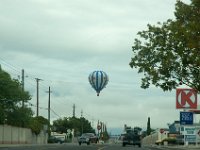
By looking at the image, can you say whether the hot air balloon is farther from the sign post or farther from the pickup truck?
the pickup truck

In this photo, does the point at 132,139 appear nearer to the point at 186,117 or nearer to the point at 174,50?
the point at 186,117

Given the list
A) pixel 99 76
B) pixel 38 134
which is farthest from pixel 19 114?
pixel 99 76

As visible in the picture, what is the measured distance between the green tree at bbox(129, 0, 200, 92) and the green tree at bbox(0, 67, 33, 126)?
4753cm

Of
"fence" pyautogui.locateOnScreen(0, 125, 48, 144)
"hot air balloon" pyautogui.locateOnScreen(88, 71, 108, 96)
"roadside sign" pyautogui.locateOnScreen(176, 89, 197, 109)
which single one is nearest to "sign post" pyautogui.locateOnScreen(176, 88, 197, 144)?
"roadside sign" pyautogui.locateOnScreen(176, 89, 197, 109)

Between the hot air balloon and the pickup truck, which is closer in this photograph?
the hot air balloon

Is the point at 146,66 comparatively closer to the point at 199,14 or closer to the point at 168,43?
the point at 168,43

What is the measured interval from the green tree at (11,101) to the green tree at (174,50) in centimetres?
4753

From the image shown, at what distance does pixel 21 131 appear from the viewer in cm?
Result: 8894

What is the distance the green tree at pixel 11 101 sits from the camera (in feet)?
269

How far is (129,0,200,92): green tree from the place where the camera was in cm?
2958

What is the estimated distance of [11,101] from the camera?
3248 inches

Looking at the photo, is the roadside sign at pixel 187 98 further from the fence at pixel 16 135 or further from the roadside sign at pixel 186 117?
the fence at pixel 16 135

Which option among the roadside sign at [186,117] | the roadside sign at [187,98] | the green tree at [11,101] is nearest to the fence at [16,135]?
the green tree at [11,101]

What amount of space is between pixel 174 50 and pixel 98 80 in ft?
74.7
